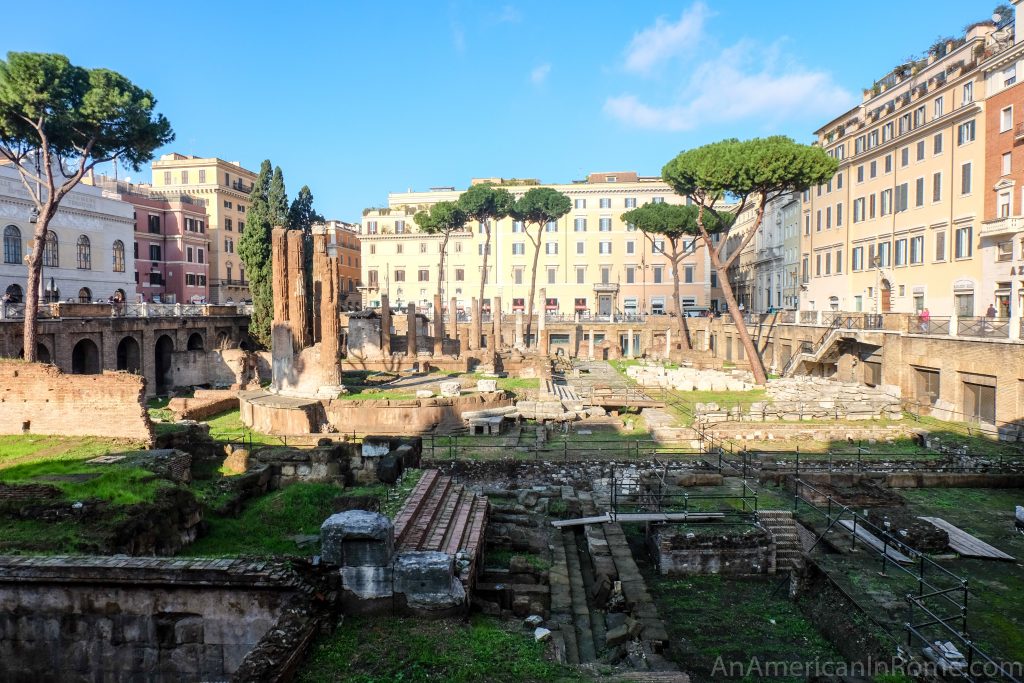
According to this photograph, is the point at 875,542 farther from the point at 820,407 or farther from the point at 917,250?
the point at 917,250

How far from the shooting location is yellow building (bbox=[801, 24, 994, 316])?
106 ft

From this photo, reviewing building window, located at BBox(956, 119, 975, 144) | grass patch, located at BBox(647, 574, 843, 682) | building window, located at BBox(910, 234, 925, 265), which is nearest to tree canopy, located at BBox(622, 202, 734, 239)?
building window, located at BBox(910, 234, 925, 265)

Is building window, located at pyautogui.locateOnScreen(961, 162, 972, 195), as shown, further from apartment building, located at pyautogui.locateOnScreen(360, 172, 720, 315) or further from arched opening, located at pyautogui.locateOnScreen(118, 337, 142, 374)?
arched opening, located at pyautogui.locateOnScreen(118, 337, 142, 374)

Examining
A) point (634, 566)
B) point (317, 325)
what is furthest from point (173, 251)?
point (634, 566)

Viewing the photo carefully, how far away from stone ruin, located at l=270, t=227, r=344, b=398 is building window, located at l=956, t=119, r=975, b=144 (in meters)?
30.2

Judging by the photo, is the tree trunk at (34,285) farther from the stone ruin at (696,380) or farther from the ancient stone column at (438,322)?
the stone ruin at (696,380)

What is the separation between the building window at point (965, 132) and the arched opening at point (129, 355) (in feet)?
139

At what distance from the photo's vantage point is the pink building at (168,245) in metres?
53.5

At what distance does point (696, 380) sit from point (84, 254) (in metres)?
36.5

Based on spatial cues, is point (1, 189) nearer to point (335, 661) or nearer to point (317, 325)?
point (317, 325)

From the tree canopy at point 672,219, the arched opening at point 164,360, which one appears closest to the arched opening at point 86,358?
the arched opening at point 164,360

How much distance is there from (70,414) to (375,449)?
8.74 m

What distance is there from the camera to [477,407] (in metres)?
27.2

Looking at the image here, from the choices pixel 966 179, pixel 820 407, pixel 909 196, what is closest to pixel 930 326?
pixel 820 407
